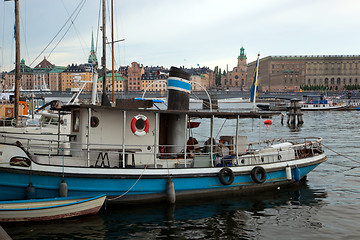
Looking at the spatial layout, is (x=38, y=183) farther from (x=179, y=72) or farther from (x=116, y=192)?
(x=179, y=72)

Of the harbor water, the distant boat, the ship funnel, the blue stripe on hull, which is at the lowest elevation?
the harbor water

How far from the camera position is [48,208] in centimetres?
1254

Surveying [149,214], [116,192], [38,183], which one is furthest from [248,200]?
[38,183]

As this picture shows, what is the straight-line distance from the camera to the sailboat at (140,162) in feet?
42.7

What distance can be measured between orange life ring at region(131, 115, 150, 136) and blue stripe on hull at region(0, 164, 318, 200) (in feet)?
5.61

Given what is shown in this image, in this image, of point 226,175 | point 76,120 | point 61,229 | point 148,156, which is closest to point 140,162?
point 148,156

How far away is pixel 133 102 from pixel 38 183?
4.19m

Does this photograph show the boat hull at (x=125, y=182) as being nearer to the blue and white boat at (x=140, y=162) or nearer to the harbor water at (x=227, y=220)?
the blue and white boat at (x=140, y=162)

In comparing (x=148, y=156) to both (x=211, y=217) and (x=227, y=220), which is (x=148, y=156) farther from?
(x=227, y=220)

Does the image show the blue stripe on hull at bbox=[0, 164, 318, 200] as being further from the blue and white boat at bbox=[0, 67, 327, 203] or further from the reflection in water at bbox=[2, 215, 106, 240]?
the reflection in water at bbox=[2, 215, 106, 240]

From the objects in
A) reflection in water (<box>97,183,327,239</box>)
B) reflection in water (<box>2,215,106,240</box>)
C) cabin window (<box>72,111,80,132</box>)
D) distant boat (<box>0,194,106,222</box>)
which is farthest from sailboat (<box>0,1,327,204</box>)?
reflection in water (<box>2,215,106,240</box>)

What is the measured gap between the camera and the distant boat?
12.3m

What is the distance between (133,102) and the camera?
14727 mm

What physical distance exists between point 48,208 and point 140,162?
3813 mm
